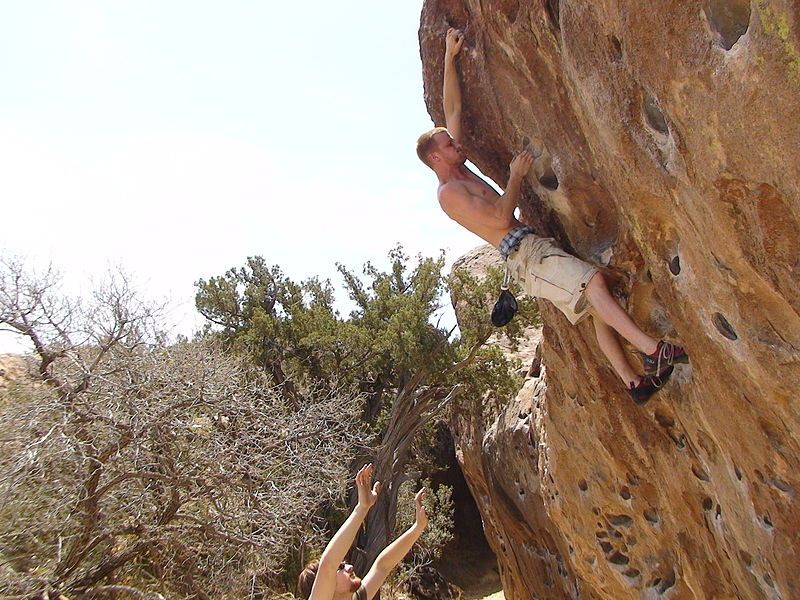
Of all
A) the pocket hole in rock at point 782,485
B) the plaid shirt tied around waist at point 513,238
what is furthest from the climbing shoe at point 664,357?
the plaid shirt tied around waist at point 513,238

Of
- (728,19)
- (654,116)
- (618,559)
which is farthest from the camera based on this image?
(618,559)

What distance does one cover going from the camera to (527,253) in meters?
4.91

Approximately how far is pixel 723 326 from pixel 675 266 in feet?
1.54

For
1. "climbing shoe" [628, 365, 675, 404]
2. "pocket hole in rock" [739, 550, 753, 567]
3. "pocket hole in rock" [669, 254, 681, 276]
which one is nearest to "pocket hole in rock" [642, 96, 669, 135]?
"pocket hole in rock" [669, 254, 681, 276]

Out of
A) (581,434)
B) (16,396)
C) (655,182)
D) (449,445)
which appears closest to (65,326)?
(16,396)

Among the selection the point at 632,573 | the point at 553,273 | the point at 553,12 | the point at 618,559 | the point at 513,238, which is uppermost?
the point at 553,12

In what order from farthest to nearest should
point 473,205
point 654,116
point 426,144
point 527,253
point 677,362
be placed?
point 426,144 < point 473,205 < point 527,253 < point 677,362 < point 654,116

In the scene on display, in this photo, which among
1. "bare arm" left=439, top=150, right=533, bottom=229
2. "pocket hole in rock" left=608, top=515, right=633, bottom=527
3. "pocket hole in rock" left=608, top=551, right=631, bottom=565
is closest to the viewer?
"bare arm" left=439, top=150, right=533, bottom=229

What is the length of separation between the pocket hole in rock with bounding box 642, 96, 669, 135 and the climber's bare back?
1.39m

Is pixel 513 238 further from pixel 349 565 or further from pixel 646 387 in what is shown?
pixel 349 565

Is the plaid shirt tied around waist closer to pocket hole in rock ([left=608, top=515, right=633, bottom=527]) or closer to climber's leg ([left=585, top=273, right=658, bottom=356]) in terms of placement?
climber's leg ([left=585, top=273, right=658, bottom=356])

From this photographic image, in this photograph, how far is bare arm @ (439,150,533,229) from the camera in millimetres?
4910

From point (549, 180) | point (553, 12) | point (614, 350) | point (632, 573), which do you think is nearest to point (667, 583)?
point (632, 573)

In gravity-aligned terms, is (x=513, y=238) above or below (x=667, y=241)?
above
